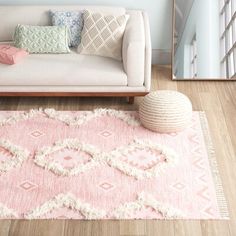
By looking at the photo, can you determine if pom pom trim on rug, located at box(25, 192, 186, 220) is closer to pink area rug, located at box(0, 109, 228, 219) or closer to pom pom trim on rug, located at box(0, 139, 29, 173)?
pink area rug, located at box(0, 109, 228, 219)

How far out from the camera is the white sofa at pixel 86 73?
4.51 metres

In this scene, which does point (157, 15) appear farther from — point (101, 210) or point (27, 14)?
point (101, 210)

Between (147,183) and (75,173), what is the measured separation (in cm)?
51

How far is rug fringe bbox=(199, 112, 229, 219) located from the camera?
3697 millimetres

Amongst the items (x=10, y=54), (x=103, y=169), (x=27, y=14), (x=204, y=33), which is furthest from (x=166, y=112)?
(x=27, y=14)

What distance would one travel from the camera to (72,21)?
189 inches

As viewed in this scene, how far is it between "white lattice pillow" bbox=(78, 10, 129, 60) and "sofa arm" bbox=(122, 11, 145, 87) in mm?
78

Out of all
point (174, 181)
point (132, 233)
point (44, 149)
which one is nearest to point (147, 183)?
point (174, 181)

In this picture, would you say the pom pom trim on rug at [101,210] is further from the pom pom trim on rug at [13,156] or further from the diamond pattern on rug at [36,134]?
the diamond pattern on rug at [36,134]

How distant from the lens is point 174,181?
391 centimetres

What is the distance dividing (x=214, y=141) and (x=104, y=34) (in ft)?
4.15

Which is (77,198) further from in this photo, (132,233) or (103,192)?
(132,233)

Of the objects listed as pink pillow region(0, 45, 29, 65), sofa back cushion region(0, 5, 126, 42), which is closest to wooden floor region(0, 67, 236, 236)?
pink pillow region(0, 45, 29, 65)

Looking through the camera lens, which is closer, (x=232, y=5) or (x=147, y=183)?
(x=147, y=183)
